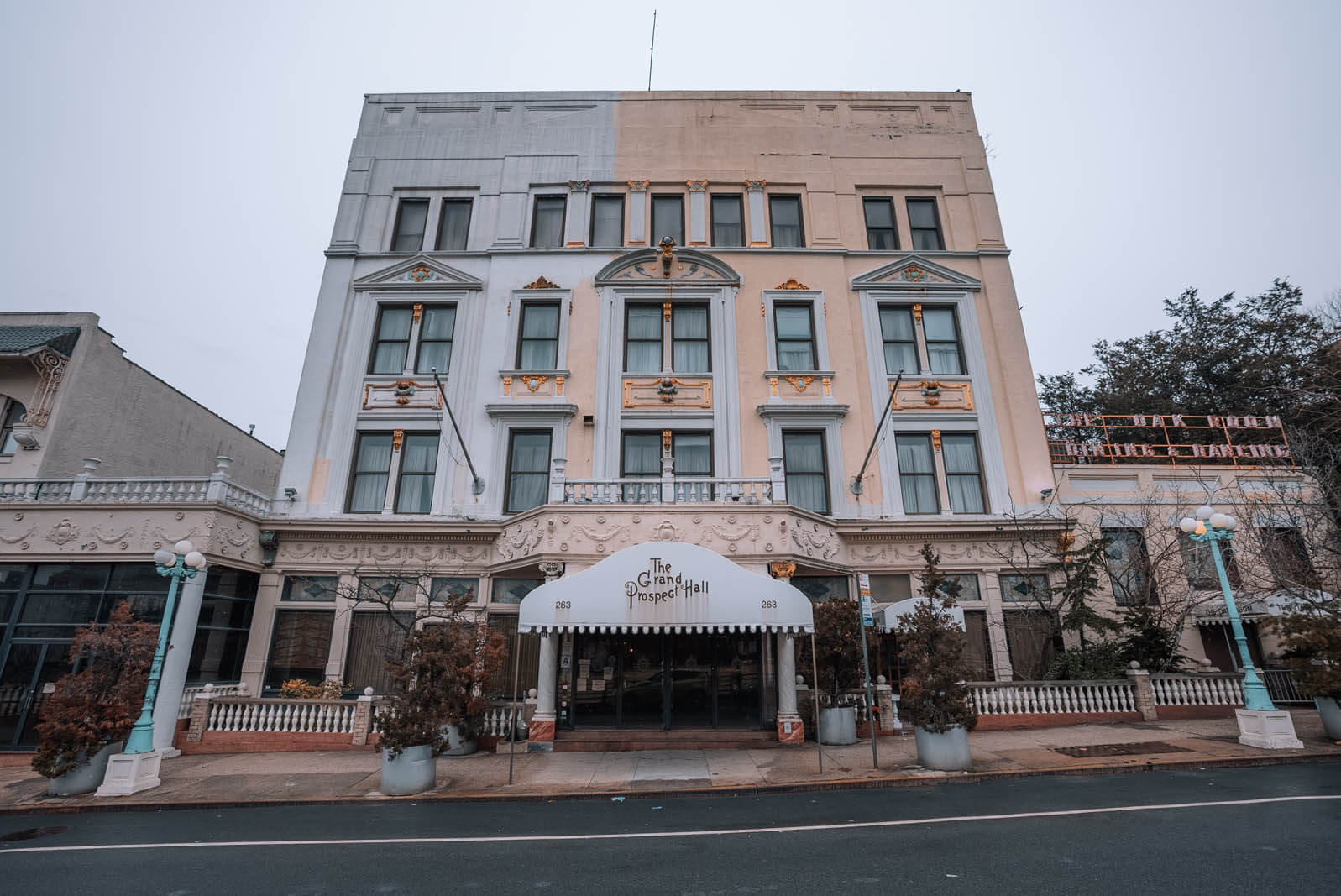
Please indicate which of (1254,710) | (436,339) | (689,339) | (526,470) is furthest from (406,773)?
(1254,710)

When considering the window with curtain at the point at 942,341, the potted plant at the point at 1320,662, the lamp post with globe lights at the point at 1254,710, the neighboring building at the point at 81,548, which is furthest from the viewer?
the window with curtain at the point at 942,341

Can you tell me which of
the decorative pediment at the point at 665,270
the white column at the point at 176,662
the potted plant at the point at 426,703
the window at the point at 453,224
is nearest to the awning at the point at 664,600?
the potted plant at the point at 426,703

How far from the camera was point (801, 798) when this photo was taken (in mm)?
9539

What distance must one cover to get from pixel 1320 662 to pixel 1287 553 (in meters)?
8.14

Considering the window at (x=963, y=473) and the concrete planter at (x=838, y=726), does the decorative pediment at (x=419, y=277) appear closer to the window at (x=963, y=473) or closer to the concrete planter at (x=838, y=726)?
the window at (x=963, y=473)

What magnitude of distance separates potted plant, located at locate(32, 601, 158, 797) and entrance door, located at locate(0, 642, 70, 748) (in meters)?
4.34

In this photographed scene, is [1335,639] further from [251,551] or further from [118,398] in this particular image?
[118,398]

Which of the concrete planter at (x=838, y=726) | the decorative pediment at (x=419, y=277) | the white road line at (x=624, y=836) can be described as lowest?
the white road line at (x=624, y=836)

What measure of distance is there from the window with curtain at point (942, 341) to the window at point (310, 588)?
58.6 feet

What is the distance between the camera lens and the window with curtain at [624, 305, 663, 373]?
1941 centimetres

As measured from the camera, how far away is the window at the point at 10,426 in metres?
17.8

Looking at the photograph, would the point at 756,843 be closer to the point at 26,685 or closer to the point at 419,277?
the point at 26,685

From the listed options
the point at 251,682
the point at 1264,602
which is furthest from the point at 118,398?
the point at 1264,602

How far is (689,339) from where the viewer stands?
19.7 m
